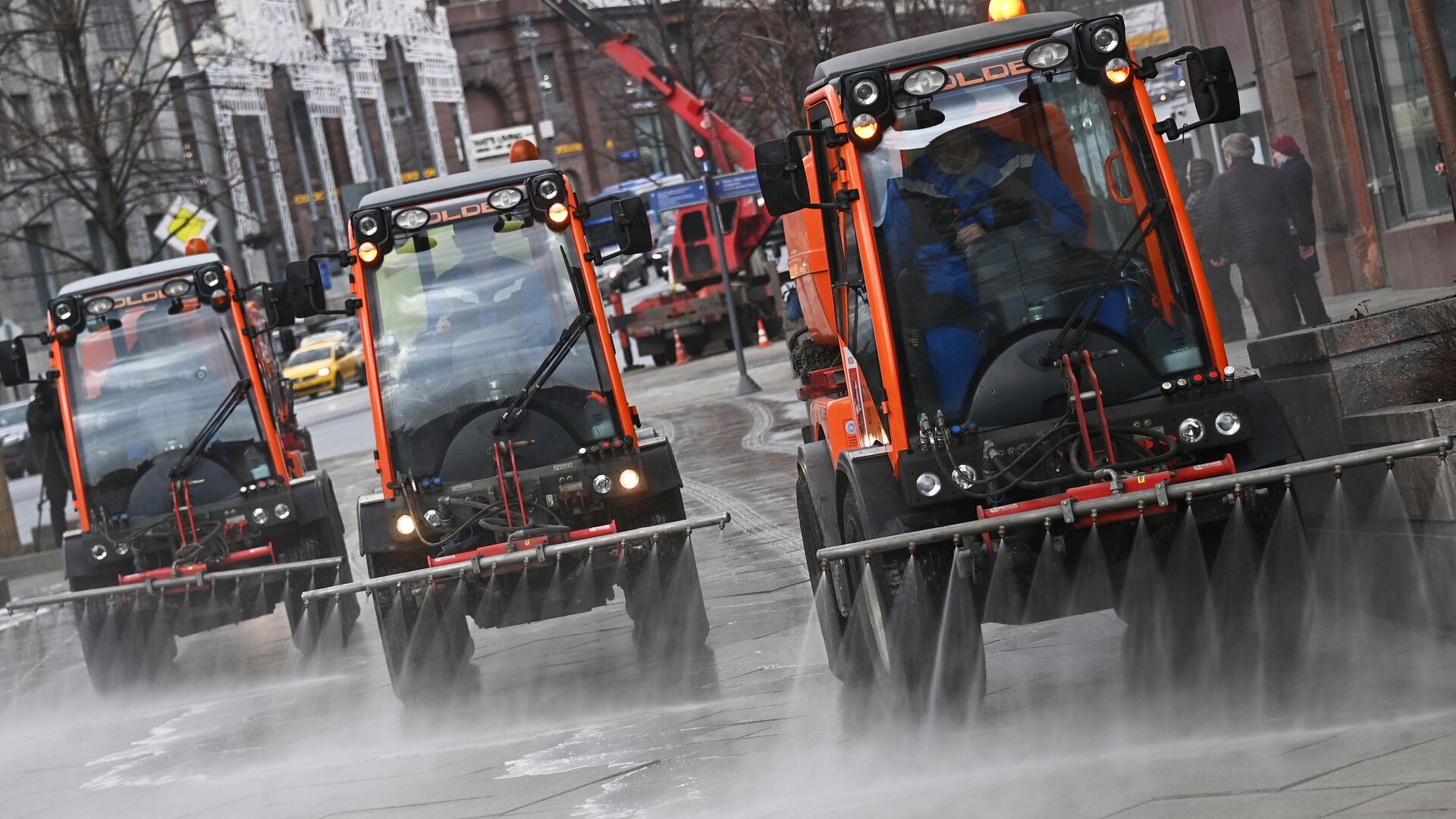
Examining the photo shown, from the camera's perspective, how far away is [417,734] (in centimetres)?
841

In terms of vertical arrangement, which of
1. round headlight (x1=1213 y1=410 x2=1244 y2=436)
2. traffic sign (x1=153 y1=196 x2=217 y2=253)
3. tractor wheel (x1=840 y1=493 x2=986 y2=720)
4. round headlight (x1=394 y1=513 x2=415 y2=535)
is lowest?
tractor wheel (x1=840 y1=493 x2=986 y2=720)

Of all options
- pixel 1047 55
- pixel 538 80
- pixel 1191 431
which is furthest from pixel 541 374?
pixel 538 80

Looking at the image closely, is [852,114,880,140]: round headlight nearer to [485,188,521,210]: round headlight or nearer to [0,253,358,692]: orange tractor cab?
[485,188,521,210]: round headlight

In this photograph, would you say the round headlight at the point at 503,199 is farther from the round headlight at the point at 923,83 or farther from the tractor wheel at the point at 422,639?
the round headlight at the point at 923,83

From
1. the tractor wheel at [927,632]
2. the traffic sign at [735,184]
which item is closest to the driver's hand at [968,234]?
the tractor wheel at [927,632]

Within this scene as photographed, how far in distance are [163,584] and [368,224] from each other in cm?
260

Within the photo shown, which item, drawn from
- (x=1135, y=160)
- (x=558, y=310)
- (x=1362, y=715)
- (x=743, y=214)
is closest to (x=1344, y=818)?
(x=1362, y=715)

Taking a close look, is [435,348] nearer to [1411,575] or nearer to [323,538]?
[323,538]

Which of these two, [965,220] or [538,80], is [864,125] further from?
[538,80]

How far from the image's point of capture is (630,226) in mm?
9648

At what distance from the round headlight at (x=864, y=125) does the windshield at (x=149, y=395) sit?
6130mm

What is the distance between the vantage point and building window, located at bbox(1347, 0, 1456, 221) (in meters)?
15.2

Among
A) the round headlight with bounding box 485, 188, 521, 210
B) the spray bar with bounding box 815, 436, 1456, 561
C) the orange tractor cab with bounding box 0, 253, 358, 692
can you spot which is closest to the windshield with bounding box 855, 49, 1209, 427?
the spray bar with bounding box 815, 436, 1456, 561

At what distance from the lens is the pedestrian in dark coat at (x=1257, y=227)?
46.9 feet
